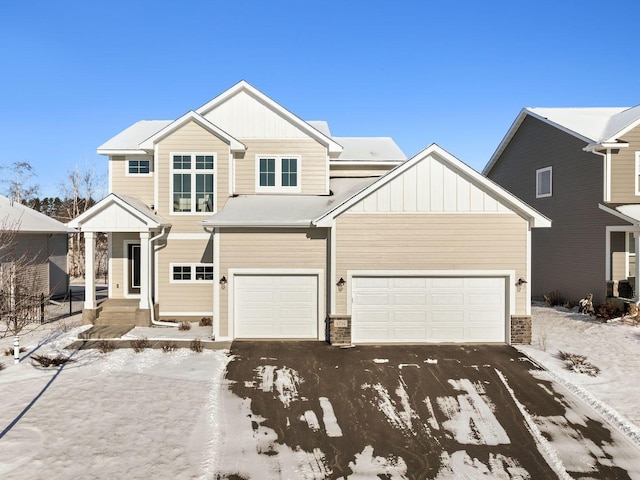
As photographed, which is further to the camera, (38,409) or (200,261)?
(200,261)

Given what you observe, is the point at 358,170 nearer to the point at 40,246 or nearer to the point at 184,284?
the point at 184,284

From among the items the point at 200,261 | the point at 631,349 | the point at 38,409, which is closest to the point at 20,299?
the point at 200,261

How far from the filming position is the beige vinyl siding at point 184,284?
1463 centimetres

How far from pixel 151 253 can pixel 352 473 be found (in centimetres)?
1112

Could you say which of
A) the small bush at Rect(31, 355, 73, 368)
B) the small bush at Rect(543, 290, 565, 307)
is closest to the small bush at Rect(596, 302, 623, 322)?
the small bush at Rect(543, 290, 565, 307)

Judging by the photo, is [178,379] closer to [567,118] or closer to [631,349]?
[631,349]

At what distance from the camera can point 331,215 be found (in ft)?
37.8

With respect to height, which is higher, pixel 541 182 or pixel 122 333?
pixel 541 182

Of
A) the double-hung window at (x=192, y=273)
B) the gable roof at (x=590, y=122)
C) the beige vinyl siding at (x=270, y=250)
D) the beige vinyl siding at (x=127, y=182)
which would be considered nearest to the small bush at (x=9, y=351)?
the double-hung window at (x=192, y=273)

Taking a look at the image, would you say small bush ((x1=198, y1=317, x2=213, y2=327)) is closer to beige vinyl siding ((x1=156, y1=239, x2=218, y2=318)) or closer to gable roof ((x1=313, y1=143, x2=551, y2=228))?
beige vinyl siding ((x1=156, y1=239, x2=218, y2=318))

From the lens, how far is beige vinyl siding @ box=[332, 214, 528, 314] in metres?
11.6

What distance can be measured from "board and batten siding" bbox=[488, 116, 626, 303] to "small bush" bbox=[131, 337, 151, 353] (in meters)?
17.0

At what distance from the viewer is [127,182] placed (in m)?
15.7

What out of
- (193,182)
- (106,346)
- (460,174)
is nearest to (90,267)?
(106,346)
